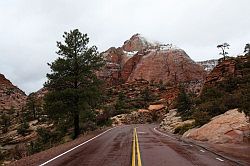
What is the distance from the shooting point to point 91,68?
39000mm

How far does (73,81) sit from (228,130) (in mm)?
20673

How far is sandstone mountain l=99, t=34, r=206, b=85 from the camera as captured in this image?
127750 millimetres

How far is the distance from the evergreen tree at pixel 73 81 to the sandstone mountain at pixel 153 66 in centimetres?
8396

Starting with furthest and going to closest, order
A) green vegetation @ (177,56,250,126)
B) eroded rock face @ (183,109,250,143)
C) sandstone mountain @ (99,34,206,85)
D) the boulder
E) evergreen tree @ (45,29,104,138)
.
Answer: sandstone mountain @ (99,34,206,85)
the boulder
evergreen tree @ (45,29,104,138)
green vegetation @ (177,56,250,126)
eroded rock face @ (183,109,250,143)

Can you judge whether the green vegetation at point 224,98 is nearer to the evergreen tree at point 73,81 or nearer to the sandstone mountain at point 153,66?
the evergreen tree at point 73,81

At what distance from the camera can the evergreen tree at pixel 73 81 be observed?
118 ft

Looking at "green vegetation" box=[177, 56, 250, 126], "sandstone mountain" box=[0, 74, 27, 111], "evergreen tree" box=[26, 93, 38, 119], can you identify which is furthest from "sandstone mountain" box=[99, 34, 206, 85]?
"green vegetation" box=[177, 56, 250, 126]

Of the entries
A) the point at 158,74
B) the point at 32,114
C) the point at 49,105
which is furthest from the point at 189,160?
the point at 158,74

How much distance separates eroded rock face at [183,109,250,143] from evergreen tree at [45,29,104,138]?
1549 centimetres

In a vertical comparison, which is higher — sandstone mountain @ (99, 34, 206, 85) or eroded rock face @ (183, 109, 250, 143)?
sandstone mountain @ (99, 34, 206, 85)

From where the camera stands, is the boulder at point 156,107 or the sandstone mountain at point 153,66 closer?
the boulder at point 156,107

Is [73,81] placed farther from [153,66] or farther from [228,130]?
[153,66]

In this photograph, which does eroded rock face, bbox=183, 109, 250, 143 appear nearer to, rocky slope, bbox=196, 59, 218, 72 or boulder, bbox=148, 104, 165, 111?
boulder, bbox=148, 104, 165, 111

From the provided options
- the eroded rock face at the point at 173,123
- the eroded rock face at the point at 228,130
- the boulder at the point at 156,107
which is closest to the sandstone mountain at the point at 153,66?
the boulder at the point at 156,107
